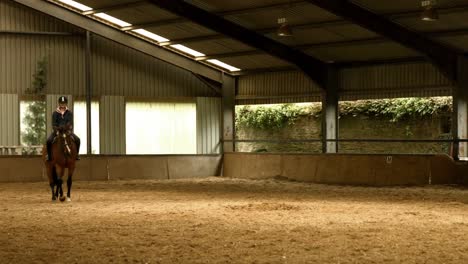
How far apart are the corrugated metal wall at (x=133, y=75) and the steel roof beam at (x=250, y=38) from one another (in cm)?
484

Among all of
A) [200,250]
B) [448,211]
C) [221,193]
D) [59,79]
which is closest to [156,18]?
[59,79]

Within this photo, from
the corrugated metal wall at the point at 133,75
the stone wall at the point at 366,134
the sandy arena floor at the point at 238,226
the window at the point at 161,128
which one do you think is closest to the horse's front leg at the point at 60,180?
the sandy arena floor at the point at 238,226

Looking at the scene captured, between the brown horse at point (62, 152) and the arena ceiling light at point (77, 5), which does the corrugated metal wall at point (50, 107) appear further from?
the brown horse at point (62, 152)

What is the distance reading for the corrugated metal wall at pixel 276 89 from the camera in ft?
80.3

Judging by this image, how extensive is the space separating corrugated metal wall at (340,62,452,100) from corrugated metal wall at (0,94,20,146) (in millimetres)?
10212

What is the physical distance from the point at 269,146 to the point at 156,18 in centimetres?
873

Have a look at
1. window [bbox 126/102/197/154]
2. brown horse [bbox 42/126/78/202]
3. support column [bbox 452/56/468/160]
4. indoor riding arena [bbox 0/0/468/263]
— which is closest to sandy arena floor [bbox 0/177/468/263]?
indoor riding arena [bbox 0/0/468/263]

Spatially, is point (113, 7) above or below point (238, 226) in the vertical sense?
above

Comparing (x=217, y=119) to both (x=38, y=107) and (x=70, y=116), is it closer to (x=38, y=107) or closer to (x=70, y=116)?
(x=38, y=107)

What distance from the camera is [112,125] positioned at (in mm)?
25453

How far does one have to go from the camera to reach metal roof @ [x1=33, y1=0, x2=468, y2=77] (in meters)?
18.5

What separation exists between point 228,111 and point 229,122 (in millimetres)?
400

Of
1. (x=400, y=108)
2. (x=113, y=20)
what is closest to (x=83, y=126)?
(x=113, y=20)

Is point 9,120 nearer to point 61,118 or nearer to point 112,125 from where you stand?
point 112,125
